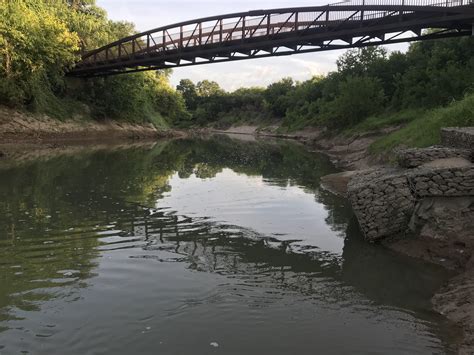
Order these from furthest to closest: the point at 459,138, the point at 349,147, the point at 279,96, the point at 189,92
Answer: the point at 189,92 → the point at 279,96 → the point at 349,147 → the point at 459,138

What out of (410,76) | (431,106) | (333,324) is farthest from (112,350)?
(410,76)

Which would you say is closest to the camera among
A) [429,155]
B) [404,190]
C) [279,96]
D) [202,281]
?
[202,281]

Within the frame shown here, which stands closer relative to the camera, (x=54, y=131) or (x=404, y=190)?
(x=404, y=190)

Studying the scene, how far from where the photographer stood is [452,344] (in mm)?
5941

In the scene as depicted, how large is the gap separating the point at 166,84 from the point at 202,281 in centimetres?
7237

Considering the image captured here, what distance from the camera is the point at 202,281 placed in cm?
812

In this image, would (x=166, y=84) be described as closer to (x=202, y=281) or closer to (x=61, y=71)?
(x=61, y=71)

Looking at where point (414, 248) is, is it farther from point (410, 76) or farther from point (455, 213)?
point (410, 76)

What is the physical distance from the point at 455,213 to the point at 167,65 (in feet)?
133

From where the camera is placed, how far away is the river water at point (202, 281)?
600 centimetres

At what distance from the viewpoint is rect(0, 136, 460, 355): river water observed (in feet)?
19.7

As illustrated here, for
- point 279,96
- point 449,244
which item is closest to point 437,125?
point 449,244

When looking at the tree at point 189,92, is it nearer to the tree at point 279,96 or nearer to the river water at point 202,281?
the tree at point 279,96

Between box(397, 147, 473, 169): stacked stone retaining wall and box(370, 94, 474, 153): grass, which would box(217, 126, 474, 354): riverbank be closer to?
box(397, 147, 473, 169): stacked stone retaining wall
